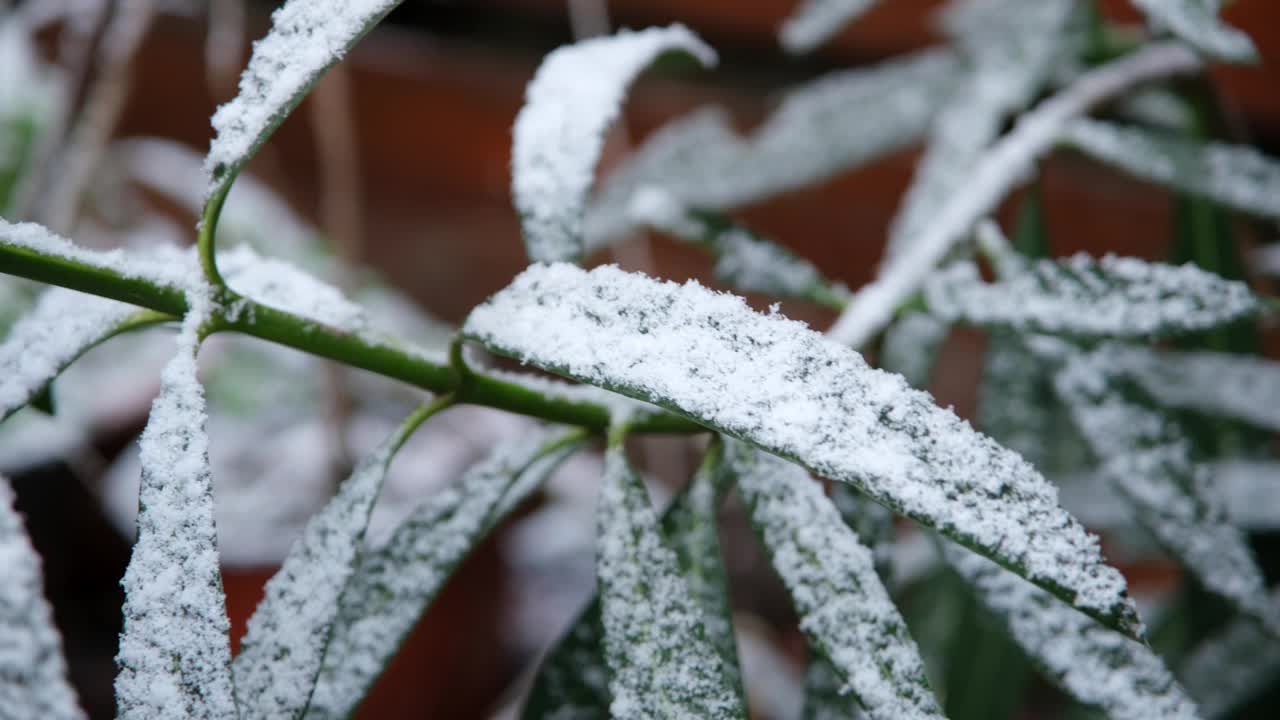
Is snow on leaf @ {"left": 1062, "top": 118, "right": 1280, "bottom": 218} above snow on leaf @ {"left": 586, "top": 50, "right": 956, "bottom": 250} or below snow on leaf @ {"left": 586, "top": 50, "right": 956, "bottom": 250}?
below

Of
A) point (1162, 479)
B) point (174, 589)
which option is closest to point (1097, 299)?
point (1162, 479)

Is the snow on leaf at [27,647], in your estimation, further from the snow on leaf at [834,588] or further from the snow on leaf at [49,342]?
the snow on leaf at [834,588]

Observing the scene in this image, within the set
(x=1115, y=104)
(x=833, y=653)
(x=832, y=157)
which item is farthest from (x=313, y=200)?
(x=833, y=653)

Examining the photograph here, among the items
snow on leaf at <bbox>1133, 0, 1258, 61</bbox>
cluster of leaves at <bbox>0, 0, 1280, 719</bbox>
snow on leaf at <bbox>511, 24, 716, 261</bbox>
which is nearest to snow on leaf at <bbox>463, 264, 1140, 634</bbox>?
cluster of leaves at <bbox>0, 0, 1280, 719</bbox>

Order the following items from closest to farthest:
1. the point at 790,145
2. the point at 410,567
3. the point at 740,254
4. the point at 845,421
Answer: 1. the point at 845,421
2. the point at 410,567
3. the point at 740,254
4. the point at 790,145

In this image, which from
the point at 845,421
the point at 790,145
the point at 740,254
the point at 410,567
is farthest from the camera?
the point at 790,145

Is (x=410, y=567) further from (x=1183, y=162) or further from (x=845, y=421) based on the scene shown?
(x=1183, y=162)

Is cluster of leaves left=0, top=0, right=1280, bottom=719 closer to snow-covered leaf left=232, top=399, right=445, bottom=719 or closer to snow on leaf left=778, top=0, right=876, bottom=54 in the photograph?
snow-covered leaf left=232, top=399, right=445, bottom=719

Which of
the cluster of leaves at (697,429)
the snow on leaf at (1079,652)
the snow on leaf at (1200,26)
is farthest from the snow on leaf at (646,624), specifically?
the snow on leaf at (1200,26)
